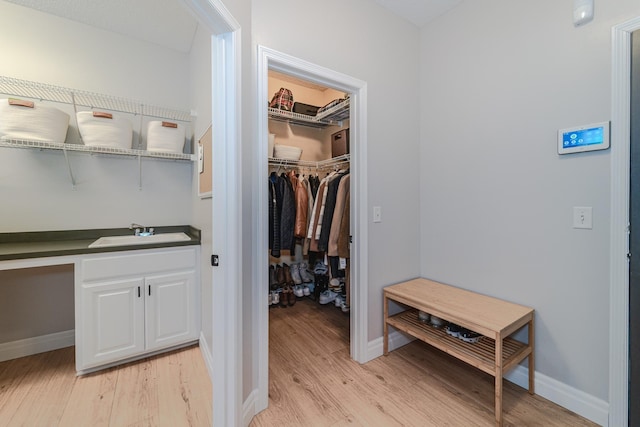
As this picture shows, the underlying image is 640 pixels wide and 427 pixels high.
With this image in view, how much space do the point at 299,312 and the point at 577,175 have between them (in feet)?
8.23

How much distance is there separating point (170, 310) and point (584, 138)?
9.52 ft

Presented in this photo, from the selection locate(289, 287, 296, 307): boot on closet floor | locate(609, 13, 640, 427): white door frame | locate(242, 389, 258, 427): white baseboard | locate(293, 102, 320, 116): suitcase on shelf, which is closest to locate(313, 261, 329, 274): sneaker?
locate(289, 287, 296, 307): boot on closet floor

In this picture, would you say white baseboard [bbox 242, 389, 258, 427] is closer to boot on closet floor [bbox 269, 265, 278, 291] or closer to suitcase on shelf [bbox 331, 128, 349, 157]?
boot on closet floor [bbox 269, 265, 278, 291]

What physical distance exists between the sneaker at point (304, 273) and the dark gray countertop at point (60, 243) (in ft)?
4.52

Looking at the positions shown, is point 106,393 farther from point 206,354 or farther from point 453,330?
point 453,330

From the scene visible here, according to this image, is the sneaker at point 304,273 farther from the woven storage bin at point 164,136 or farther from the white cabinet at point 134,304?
the woven storage bin at point 164,136

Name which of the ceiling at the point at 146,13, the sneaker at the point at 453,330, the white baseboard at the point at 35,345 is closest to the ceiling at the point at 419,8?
the ceiling at the point at 146,13

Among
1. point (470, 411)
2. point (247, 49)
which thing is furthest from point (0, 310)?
point (470, 411)

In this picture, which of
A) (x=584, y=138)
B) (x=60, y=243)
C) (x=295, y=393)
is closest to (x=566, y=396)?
(x=584, y=138)

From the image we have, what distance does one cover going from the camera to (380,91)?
1.89 metres

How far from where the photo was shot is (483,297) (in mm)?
1712

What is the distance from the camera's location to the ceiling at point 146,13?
1.86 meters

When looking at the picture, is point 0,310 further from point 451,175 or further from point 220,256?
point 451,175

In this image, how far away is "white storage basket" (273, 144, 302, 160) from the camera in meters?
2.69
